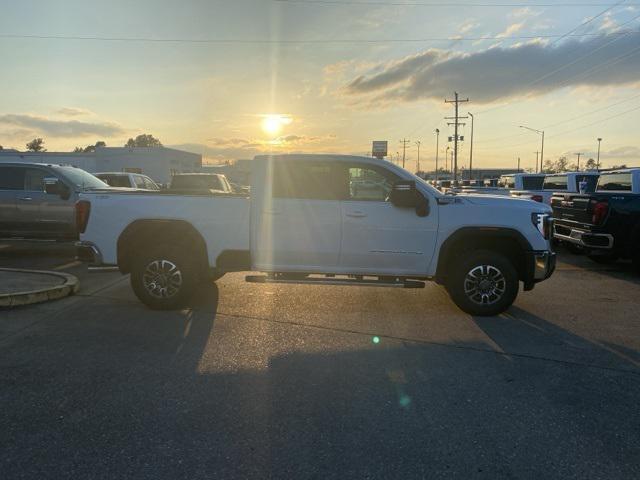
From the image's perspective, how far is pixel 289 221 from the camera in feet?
20.6

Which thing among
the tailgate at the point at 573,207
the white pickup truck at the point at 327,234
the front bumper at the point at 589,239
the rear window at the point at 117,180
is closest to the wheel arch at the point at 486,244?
the white pickup truck at the point at 327,234

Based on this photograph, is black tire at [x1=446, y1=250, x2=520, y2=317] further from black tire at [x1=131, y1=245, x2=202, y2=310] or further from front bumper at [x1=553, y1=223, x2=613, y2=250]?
front bumper at [x1=553, y1=223, x2=613, y2=250]

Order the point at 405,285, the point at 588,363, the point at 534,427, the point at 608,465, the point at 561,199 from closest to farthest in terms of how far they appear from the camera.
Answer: the point at 608,465 < the point at 534,427 < the point at 588,363 < the point at 405,285 < the point at 561,199

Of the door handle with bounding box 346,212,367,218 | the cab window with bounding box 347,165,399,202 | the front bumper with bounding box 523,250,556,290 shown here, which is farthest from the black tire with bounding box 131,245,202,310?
the front bumper with bounding box 523,250,556,290

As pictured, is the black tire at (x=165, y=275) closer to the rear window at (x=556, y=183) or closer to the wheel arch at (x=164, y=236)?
the wheel arch at (x=164, y=236)

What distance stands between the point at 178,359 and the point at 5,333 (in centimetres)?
235

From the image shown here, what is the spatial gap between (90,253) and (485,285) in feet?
17.1

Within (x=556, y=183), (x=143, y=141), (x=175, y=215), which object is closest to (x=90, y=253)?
(x=175, y=215)

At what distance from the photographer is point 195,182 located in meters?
16.3

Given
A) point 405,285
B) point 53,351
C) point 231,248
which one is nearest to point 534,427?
point 405,285

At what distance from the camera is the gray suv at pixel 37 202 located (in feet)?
35.3

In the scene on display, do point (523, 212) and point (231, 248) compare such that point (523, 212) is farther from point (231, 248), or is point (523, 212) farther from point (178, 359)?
point (178, 359)

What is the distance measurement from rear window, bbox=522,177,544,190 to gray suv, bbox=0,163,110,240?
50.2 ft

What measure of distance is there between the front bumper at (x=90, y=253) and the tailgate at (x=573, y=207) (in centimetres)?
859
